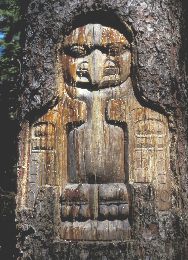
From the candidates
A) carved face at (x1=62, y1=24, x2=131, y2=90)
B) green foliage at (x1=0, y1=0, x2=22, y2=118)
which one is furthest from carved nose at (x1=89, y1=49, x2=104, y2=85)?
green foliage at (x1=0, y1=0, x2=22, y2=118)

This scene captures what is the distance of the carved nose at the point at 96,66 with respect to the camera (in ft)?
13.7

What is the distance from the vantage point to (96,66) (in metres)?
4.21

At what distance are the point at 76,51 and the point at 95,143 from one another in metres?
0.87

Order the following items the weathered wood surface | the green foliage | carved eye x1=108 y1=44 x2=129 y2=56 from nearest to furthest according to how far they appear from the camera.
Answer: the weathered wood surface, carved eye x1=108 y1=44 x2=129 y2=56, the green foliage

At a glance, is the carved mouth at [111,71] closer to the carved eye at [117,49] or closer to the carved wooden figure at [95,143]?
the carved wooden figure at [95,143]

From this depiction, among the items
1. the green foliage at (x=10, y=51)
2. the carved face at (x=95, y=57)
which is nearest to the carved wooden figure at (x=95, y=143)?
the carved face at (x=95, y=57)

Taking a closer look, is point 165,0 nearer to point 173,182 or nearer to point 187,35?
point 187,35

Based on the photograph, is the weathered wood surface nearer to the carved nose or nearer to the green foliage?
the carved nose

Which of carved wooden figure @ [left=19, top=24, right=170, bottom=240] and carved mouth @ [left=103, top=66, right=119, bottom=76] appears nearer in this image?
carved wooden figure @ [left=19, top=24, right=170, bottom=240]

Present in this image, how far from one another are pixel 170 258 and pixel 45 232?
3.60ft

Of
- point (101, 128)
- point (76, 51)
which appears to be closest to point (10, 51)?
point (76, 51)

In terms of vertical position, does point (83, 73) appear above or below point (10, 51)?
below

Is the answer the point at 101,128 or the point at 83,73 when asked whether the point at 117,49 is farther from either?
the point at 101,128

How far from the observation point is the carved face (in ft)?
13.7
